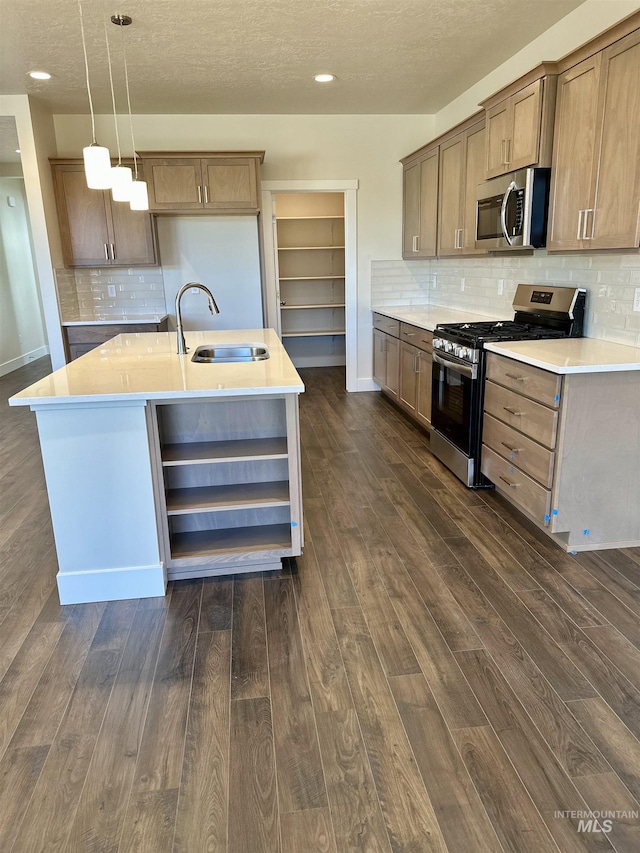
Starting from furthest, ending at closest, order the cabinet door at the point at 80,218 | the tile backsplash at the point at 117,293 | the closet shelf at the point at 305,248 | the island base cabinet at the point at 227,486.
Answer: the closet shelf at the point at 305,248
the tile backsplash at the point at 117,293
the cabinet door at the point at 80,218
the island base cabinet at the point at 227,486

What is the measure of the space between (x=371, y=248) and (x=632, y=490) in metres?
3.93

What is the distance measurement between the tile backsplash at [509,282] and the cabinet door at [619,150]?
0.35m

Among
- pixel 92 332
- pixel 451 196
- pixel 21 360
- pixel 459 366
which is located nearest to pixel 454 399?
pixel 459 366

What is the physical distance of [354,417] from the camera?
5.20 meters

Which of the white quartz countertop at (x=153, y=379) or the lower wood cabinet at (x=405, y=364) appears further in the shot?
the lower wood cabinet at (x=405, y=364)

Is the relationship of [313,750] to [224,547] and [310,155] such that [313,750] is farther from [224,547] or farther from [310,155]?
[310,155]

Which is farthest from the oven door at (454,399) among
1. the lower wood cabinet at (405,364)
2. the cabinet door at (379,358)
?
the cabinet door at (379,358)

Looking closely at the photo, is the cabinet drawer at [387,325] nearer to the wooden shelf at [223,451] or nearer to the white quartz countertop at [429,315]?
the white quartz countertop at [429,315]

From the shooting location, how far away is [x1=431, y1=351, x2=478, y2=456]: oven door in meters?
3.42

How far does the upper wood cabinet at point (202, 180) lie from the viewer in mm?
4984

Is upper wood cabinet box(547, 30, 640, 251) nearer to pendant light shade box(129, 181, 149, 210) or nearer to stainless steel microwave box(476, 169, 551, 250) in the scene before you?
stainless steel microwave box(476, 169, 551, 250)

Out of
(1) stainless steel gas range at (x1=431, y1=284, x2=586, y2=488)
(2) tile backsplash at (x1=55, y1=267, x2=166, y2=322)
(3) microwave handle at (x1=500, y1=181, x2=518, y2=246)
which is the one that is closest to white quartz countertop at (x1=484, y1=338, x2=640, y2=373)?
(1) stainless steel gas range at (x1=431, y1=284, x2=586, y2=488)

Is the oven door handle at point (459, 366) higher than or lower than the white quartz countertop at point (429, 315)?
lower

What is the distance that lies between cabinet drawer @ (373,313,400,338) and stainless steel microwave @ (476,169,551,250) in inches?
57.0
